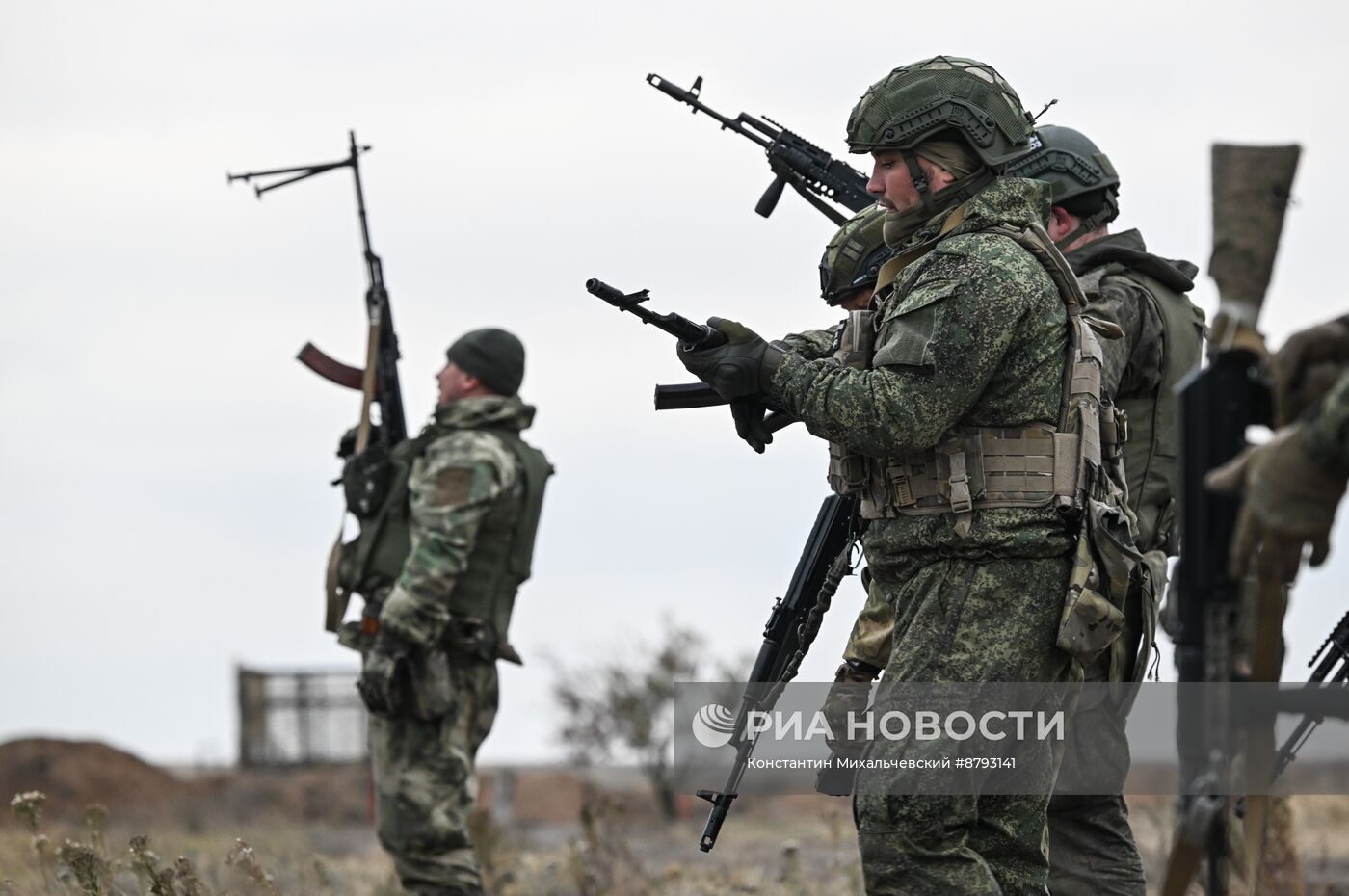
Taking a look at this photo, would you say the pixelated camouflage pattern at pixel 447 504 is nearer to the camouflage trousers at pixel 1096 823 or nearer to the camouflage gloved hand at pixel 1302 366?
the camouflage trousers at pixel 1096 823

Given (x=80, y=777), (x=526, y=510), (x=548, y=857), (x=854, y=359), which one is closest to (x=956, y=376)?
(x=854, y=359)

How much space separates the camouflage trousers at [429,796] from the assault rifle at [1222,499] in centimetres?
484

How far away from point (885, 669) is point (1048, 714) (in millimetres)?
410

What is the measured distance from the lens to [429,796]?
7.98 metres

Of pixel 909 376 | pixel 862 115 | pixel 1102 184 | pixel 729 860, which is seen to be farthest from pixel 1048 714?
pixel 729 860

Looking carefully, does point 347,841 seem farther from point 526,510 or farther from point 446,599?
point 446,599

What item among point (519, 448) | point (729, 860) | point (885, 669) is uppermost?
point (519, 448)

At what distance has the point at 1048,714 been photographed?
476 cm

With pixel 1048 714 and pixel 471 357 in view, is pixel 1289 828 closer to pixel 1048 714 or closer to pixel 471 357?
pixel 1048 714

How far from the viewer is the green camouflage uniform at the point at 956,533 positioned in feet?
15.1

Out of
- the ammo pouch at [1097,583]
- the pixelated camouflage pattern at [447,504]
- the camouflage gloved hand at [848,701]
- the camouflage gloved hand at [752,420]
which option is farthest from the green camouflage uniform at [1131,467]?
the pixelated camouflage pattern at [447,504]

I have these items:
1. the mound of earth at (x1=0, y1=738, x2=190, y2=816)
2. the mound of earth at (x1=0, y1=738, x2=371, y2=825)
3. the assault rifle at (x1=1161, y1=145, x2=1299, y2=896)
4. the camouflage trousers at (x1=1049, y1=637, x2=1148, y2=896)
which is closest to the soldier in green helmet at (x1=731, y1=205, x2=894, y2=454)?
the camouflage trousers at (x1=1049, y1=637, x2=1148, y2=896)

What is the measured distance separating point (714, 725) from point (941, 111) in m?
1.91

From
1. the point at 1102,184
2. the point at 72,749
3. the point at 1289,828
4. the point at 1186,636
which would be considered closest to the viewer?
the point at 1186,636
